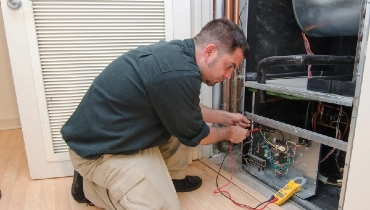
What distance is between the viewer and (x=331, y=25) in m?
1.08

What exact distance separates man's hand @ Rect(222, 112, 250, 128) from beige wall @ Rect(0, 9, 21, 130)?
5.30 ft

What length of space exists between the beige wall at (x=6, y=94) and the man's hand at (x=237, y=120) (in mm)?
1615

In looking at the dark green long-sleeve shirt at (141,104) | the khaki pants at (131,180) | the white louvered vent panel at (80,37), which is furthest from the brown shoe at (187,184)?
the white louvered vent panel at (80,37)

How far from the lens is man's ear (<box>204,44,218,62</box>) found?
897 mm

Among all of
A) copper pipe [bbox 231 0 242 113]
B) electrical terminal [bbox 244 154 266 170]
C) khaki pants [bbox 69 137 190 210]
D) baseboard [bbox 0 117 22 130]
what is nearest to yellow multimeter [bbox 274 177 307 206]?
electrical terminal [bbox 244 154 266 170]

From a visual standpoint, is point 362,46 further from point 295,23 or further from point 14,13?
point 14,13

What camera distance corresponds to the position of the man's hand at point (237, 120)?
1212mm

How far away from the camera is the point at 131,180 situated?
90 centimetres

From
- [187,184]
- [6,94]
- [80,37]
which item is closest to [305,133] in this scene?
[187,184]

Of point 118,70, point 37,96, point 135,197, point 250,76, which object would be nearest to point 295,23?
point 250,76

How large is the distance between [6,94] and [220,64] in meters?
1.75

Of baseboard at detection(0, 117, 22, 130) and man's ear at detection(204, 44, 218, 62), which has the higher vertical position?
man's ear at detection(204, 44, 218, 62)

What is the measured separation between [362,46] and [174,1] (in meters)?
0.80

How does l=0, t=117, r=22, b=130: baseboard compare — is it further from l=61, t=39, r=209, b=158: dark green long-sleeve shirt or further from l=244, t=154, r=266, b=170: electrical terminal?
l=244, t=154, r=266, b=170: electrical terminal
